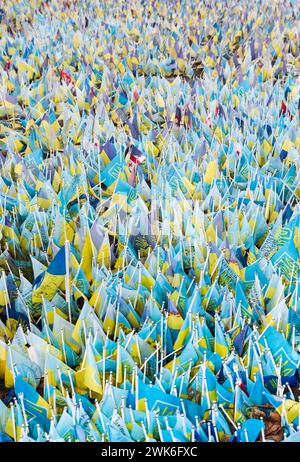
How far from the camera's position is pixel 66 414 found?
146 cm

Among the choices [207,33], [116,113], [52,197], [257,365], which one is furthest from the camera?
[207,33]

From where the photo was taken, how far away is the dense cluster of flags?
1560 millimetres

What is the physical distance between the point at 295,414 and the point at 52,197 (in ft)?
4.71

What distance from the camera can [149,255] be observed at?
209 centimetres

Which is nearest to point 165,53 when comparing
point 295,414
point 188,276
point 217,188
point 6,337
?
point 217,188

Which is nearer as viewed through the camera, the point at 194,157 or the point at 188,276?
the point at 188,276

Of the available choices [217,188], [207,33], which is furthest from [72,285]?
[207,33]

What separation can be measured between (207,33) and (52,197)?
323 centimetres

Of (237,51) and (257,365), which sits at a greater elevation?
(237,51)

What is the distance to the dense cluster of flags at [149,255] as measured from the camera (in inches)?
61.4

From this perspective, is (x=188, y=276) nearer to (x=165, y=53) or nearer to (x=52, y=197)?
(x=52, y=197)

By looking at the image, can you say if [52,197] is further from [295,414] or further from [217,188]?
[295,414]

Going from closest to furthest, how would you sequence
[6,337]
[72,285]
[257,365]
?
[257,365] → [6,337] → [72,285]
